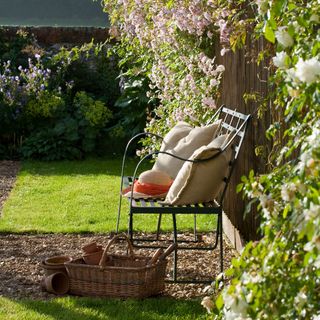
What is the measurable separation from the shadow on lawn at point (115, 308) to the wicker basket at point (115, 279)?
63mm

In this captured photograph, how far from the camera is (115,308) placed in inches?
169

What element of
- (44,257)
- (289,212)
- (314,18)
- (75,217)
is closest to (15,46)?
(75,217)

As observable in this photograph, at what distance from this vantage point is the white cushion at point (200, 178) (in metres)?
4.72

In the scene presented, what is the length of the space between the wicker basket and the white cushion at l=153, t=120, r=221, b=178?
1.00 meters

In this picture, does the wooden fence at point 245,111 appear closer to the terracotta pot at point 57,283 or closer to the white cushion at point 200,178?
the white cushion at point 200,178

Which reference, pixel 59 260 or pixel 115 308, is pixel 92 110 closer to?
pixel 59 260

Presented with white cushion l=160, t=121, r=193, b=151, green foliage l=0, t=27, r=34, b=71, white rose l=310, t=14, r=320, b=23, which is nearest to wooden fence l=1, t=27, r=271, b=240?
white cushion l=160, t=121, r=193, b=151

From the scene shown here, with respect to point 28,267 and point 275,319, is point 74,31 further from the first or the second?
point 275,319

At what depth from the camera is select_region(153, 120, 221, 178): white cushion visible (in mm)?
5316

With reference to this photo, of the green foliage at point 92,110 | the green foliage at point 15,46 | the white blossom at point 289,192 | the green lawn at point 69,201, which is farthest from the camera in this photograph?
the green foliage at point 15,46

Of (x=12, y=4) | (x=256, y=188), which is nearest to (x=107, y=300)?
(x=256, y=188)

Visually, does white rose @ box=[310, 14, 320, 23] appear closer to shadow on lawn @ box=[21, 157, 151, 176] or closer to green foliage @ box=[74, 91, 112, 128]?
shadow on lawn @ box=[21, 157, 151, 176]

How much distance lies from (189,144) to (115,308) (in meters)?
1.40

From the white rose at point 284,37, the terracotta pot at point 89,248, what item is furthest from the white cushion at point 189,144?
the white rose at point 284,37
